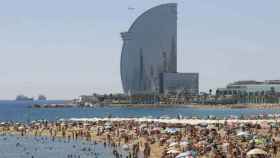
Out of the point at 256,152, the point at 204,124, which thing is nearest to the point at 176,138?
the point at 256,152

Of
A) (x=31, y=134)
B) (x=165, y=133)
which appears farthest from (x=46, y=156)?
(x=31, y=134)

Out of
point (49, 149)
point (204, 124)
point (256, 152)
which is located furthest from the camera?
point (204, 124)

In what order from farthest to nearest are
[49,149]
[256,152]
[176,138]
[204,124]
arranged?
[204,124] < [49,149] < [176,138] < [256,152]

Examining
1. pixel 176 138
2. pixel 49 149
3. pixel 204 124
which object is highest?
pixel 204 124

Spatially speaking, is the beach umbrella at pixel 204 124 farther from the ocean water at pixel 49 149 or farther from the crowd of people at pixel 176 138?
the ocean water at pixel 49 149

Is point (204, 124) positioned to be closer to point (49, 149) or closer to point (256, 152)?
point (49, 149)

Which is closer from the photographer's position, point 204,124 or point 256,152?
point 256,152

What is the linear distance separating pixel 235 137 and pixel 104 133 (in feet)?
61.6

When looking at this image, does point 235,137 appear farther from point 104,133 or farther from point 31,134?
point 31,134

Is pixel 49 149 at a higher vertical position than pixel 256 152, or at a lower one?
lower

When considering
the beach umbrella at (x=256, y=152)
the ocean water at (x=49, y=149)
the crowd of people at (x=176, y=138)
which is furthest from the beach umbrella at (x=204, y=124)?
the beach umbrella at (x=256, y=152)

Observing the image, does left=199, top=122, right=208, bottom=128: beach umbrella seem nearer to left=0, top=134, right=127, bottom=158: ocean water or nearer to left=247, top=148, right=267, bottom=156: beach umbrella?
left=0, top=134, right=127, bottom=158: ocean water

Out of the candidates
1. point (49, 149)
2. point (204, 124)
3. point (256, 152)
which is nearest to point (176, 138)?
point (49, 149)

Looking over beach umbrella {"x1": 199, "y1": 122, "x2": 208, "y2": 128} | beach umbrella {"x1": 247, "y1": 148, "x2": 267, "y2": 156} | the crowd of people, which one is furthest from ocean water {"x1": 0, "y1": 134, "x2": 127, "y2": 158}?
beach umbrella {"x1": 199, "y1": 122, "x2": 208, "y2": 128}
